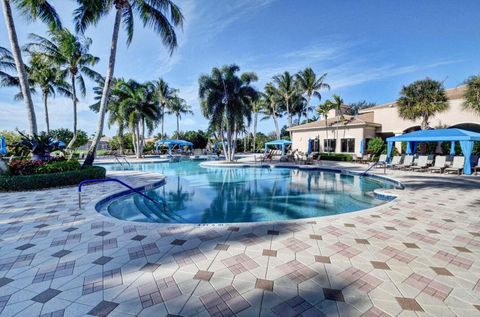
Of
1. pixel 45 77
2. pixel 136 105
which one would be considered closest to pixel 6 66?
pixel 45 77

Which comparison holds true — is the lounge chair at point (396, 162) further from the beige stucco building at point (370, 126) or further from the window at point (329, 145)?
the window at point (329, 145)

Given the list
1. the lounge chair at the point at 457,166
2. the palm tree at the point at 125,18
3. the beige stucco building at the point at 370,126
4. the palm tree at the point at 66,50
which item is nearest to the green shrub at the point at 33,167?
the palm tree at the point at 125,18

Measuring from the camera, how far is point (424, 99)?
57.5 feet

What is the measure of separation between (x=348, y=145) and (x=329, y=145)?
2177mm

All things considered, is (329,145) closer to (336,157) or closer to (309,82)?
(336,157)

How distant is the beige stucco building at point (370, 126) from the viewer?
17.7 metres

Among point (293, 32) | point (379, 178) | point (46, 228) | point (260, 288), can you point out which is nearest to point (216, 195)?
point (46, 228)

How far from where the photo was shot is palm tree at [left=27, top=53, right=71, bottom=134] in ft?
61.8

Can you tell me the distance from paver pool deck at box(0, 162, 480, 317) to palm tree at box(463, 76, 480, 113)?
16.3 m

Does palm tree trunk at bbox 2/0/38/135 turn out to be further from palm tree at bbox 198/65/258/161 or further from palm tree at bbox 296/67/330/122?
palm tree at bbox 296/67/330/122

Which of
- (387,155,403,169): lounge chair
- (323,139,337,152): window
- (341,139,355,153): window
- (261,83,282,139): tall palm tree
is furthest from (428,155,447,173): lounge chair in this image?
(261,83,282,139): tall palm tree

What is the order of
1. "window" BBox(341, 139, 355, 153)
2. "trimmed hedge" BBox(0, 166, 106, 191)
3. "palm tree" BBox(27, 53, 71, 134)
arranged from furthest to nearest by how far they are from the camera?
"window" BBox(341, 139, 355, 153) → "palm tree" BBox(27, 53, 71, 134) → "trimmed hedge" BBox(0, 166, 106, 191)

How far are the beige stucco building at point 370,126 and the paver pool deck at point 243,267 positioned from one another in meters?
17.9

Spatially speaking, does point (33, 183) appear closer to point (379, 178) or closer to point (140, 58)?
point (140, 58)
